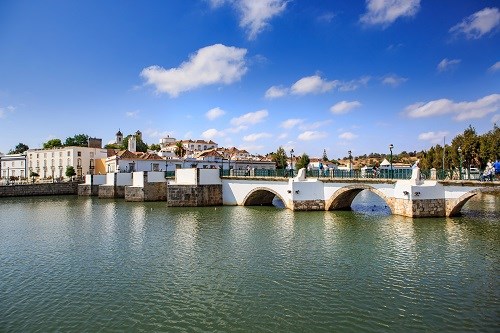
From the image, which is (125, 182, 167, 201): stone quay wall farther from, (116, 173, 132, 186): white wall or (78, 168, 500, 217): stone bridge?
(116, 173, 132, 186): white wall

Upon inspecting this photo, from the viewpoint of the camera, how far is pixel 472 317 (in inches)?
357

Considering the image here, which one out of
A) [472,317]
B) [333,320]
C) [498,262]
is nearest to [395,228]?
[498,262]

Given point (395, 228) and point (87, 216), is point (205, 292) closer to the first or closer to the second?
point (395, 228)

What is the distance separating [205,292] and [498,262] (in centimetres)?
1195

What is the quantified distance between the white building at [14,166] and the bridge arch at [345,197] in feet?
253

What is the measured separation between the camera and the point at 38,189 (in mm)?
55094

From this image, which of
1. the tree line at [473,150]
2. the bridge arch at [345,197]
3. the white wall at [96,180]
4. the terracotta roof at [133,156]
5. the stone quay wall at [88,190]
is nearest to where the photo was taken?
the bridge arch at [345,197]

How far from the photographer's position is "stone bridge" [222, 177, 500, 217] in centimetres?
2347

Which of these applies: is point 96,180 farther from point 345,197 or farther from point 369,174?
point 369,174

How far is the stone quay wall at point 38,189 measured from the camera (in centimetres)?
5241

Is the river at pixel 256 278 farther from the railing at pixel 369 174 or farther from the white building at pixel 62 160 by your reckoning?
the white building at pixel 62 160

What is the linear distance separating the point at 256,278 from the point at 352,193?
19.7m

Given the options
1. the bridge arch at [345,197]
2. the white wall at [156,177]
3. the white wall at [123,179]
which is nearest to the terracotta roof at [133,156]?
the white wall at [123,179]

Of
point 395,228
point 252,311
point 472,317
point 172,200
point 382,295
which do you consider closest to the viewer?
point 472,317
